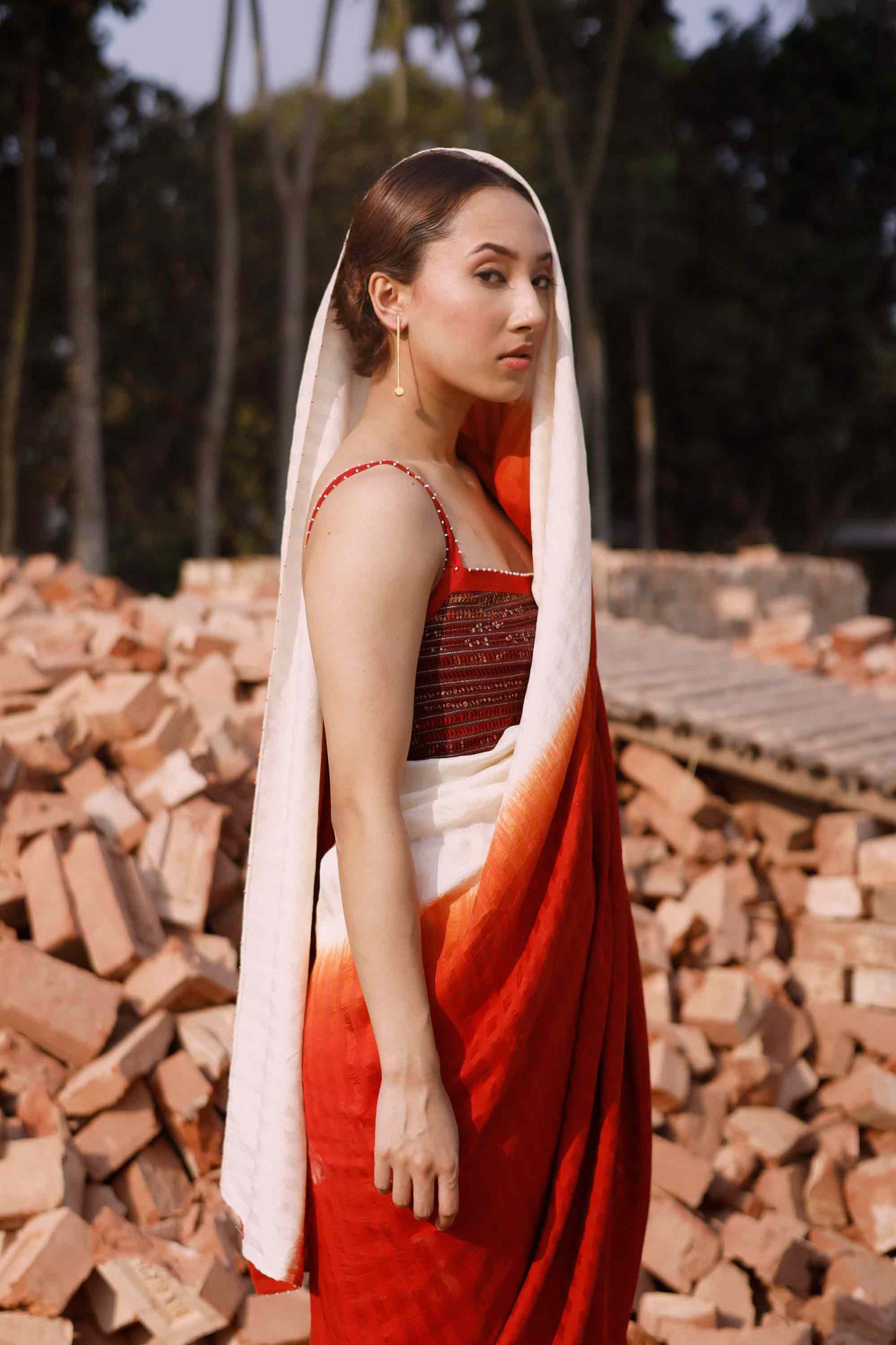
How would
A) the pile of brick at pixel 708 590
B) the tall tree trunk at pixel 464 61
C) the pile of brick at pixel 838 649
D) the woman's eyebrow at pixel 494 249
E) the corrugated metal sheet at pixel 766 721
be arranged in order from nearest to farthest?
1. the woman's eyebrow at pixel 494 249
2. the corrugated metal sheet at pixel 766 721
3. the pile of brick at pixel 838 649
4. the pile of brick at pixel 708 590
5. the tall tree trunk at pixel 464 61

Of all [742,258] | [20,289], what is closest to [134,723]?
[20,289]

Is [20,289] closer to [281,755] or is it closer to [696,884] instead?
[696,884]

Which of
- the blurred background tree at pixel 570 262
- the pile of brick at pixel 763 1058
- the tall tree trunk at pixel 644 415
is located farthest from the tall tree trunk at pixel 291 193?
the pile of brick at pixel 763 1058

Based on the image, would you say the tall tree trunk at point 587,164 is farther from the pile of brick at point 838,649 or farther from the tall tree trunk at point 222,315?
the pile of brick at point 838,649

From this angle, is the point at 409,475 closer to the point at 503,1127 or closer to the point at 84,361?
the point at 503,1127

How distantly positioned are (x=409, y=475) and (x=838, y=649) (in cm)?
694

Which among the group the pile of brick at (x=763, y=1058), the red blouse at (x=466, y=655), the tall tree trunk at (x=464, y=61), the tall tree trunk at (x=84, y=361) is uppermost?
the tall tree trunk at (x=464, y=61)

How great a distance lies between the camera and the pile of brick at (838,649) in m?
7.33

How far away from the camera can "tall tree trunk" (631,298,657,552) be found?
68.9 ft

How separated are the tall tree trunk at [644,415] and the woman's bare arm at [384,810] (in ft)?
64.5

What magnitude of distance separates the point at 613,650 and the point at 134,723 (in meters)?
2.83

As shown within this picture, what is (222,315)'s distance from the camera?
14.7 metres

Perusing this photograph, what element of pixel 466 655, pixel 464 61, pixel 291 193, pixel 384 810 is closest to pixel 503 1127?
pixel 384 810

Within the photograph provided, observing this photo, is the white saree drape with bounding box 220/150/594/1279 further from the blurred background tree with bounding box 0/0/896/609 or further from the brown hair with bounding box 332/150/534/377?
the blurred background tree with bounding box 0/0/896/609
